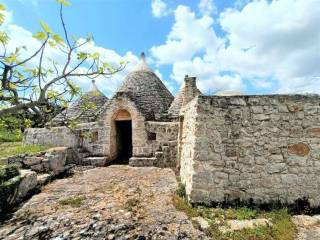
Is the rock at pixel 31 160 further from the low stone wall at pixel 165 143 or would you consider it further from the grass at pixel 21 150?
the low stone wall at pixel 165 143

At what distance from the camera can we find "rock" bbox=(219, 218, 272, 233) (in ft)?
14.0

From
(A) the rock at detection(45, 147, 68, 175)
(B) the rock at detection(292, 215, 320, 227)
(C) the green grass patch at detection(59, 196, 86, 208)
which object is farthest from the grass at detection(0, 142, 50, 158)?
(B) the rock at detection(292, 215, 320, 227)

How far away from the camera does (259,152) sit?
17.0ft

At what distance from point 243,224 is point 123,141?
909 cm

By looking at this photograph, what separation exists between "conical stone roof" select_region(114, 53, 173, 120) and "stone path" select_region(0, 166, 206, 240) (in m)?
4.20

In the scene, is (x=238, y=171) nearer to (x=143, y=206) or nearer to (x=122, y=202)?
(x=143, y=206)

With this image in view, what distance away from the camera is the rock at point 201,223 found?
427cm

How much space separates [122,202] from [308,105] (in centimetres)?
414

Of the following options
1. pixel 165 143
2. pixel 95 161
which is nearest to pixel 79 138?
pixel 95 161

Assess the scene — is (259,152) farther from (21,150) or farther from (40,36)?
(21,150)

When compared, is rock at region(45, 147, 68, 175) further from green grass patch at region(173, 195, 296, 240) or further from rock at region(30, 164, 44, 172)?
green grass patch at region(173, 195, 296, 240)

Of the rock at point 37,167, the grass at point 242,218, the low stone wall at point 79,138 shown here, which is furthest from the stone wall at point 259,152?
the low stone wall at point 79,138

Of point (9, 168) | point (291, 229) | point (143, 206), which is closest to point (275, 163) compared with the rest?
point (291, 229)

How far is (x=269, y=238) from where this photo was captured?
13.1ft
